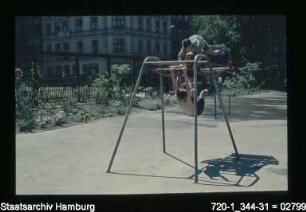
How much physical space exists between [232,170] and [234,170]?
3cm

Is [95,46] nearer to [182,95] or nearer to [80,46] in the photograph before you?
[80,46]

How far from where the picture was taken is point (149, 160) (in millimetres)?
6035

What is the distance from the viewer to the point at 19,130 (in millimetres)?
8695

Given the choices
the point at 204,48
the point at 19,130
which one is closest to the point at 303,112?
the point at 204,48

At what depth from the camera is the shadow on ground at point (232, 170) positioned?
4922 millimetres

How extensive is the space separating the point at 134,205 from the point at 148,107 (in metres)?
9.51

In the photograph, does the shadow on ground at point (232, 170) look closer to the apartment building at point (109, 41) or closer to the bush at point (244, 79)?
the bush at point (244, 79)

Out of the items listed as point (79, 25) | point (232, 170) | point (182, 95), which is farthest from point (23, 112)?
point (79, 25)

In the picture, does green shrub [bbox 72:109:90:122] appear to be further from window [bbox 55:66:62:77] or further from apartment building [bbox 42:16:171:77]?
apartment building [bbox 42:16:171:77]

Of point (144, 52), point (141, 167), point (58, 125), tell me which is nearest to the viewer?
point (141, 167)

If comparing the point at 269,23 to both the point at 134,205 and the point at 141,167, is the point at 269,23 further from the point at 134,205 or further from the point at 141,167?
the point at 134,205

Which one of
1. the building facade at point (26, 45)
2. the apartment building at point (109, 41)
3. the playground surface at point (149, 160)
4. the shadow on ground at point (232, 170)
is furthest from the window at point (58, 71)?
the shadow on ground at point (232, 170)

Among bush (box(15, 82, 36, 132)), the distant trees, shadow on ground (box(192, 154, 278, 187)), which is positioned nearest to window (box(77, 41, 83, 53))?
the distant trees

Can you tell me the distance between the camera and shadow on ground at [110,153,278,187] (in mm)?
4922
